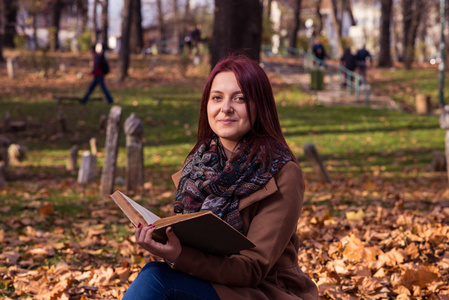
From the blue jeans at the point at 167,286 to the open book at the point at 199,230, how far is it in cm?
14

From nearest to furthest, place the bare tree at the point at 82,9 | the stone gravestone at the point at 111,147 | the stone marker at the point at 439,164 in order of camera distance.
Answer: the stone gravestone at the point at 111,147
the stone marker at the point at 439,164
the bare tree at the point at 82,9

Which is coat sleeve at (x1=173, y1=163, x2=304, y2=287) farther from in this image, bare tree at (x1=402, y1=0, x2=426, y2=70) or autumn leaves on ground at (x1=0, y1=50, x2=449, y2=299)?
bare tree at (x1=402, y1=0, x2=426, y2=70)

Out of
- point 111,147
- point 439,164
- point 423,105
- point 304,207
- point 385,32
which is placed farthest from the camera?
point 385,32

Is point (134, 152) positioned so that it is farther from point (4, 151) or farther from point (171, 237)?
point (171, 237)

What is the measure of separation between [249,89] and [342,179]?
8.28 m

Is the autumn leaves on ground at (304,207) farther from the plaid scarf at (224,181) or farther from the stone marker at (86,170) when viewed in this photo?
the plaid scarf at (224,181)

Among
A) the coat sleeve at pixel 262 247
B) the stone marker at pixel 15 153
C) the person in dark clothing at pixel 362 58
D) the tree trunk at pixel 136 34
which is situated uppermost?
the tree trunk at pixel 136 34

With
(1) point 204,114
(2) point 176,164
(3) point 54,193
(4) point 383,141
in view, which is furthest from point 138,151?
(4) point 383,141

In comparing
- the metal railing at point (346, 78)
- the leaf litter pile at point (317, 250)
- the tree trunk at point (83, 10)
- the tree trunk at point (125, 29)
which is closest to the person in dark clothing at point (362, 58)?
the metal railing at point (346, 78)

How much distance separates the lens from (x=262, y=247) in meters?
→ 2.68

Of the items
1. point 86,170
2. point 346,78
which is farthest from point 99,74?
point 346,78

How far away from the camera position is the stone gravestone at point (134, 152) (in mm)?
9016

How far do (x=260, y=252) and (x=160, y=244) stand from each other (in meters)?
0.43

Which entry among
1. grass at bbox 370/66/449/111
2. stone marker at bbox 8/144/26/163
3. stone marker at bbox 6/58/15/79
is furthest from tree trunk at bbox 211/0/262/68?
stone marker at bbox 6/58/15/79
